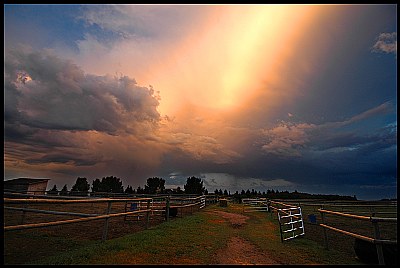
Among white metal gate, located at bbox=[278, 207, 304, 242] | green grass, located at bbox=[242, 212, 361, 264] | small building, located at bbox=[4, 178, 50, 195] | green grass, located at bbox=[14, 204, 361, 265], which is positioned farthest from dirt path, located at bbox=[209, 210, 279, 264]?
small building, located at bbox=[4, 178, 50, 195]

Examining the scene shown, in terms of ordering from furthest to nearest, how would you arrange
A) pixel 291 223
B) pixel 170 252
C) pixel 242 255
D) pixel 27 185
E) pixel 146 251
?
1. pixel 27 185
2. pixel 291 223
3. pixel 242 255
4. pixel 170 252
5. pixel 146 251

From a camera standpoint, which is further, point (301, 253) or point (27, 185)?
point (27, 185)

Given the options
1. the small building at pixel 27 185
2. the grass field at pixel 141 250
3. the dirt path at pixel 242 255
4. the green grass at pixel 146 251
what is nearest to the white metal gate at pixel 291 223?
the grass field at pixel 141 250

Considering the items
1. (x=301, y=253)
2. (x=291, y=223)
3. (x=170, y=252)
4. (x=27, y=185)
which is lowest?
(x=301, y=253)

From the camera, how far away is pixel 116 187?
94.2 metres

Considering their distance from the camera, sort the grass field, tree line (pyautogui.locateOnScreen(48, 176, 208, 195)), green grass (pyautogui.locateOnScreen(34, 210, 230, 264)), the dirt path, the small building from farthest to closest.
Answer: tree line (pyautogui.locateOnScreen(48, 176, 208, 195)), the small building, the dirt path, the grass field, green grass (pyautogui.locateOnScreen(34, 210, 230, 264))

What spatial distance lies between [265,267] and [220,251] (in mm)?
1500

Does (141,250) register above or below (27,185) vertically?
below

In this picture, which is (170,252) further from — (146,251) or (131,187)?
(131,187)

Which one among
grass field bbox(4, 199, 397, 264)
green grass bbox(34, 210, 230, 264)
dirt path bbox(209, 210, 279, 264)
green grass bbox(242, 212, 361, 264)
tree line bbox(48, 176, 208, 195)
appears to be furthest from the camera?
tree line bbox(48, 176, 208, 195)

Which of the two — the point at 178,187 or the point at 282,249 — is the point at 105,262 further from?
the point at 178,187

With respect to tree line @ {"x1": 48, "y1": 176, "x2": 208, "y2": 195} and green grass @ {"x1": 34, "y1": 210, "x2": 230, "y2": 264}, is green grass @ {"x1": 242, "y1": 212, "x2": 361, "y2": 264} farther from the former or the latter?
tree line @ {"x1": 48, "y1": 176, "x2": 208, "y2": 195}

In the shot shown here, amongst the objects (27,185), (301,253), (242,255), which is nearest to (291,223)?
(301,253)
